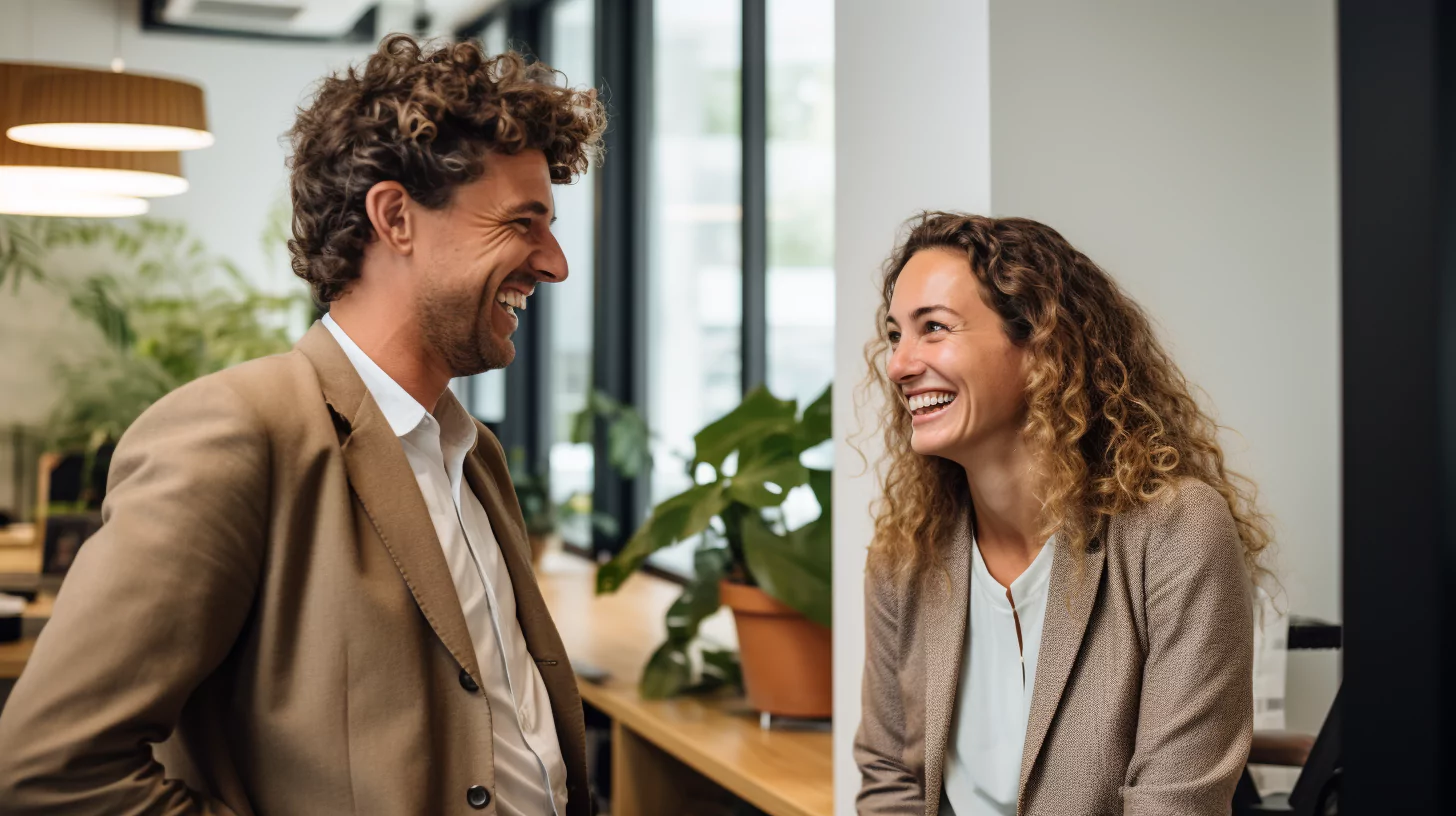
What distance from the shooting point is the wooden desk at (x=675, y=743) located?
7.14ft

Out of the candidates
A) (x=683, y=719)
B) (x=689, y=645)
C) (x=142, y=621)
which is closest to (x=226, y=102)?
(x=689, y=645)

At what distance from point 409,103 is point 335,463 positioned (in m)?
0.38

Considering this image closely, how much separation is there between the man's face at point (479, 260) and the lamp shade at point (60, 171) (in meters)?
2.24

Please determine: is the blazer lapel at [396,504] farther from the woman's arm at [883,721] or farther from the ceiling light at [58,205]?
the ceiling light at [58,205]

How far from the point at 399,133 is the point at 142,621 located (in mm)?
544

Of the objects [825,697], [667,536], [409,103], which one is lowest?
[825,697]

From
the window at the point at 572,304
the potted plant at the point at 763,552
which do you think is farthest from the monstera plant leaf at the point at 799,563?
the window at the point at 572,304

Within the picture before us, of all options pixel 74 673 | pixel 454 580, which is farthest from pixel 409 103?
pixel 74 673

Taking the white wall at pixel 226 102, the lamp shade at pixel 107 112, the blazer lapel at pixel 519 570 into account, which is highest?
the white wall at pixel 226 102

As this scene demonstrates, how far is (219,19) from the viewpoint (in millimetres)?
5191

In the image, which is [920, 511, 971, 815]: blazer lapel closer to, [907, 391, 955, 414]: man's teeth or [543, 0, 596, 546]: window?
[907, 391, 955, 414]: man's teeth

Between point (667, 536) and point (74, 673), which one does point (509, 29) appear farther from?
point (74, 673)

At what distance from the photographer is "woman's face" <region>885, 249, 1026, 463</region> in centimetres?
152

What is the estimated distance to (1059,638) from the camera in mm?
1468
